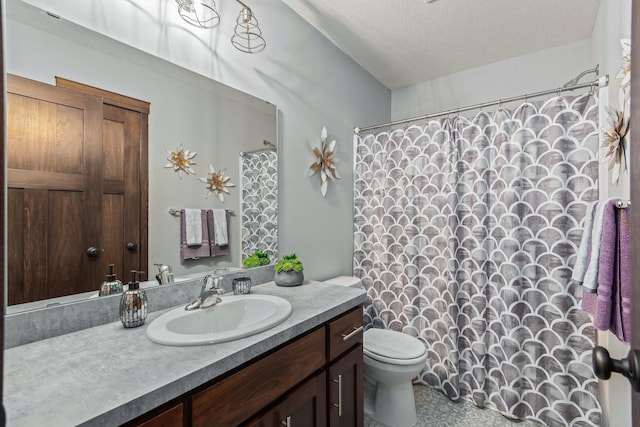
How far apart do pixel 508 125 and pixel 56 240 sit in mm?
2307

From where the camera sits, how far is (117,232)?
1.25 meters

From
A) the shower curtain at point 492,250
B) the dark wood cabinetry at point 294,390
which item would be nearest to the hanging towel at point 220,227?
the dark wood cabinetry at point 294,390

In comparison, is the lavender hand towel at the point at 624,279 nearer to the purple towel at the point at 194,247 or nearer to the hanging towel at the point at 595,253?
the hanging towel at the point at 595,253

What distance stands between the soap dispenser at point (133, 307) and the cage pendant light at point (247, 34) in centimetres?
132

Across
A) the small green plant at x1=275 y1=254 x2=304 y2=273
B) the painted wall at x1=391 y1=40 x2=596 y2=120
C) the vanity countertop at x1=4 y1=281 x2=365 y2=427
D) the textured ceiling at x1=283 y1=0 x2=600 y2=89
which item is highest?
the textured ceiling at x1=283 y1=0 x2=600 y2=89

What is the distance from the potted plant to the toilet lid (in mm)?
661

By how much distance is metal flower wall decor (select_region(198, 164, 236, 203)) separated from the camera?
1.56m

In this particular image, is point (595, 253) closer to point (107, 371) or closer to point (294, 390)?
point (294, 390)

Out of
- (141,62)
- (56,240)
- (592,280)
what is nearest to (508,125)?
(592,280)

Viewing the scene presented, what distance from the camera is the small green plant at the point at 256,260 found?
1755mm

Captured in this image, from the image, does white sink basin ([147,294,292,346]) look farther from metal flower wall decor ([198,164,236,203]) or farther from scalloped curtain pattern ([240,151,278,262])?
metal flower wall decor ([198,164,236,203])

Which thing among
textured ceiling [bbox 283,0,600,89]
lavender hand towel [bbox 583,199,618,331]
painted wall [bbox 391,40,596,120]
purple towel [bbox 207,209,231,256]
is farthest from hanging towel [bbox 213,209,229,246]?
painted wall [bbox 391,40,596,120]

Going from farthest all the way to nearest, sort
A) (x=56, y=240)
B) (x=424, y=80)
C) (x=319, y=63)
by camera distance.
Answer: (x=424, y=80), (x=319, y=63), (x=56, y=240)

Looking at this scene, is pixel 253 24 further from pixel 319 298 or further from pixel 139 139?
pixel 319 298
